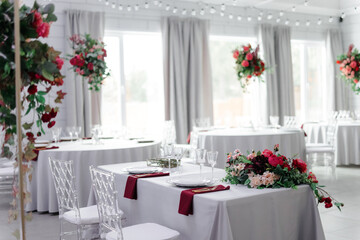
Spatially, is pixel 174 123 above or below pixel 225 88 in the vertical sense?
below

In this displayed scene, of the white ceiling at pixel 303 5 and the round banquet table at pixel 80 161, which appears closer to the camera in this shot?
the round banquet table at pixel 80 161

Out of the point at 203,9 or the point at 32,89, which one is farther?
the point at 203,9

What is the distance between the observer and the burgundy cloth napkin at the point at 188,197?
2.72 metres

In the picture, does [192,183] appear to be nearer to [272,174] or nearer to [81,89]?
[272,174]

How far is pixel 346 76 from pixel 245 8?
3084 millimetres

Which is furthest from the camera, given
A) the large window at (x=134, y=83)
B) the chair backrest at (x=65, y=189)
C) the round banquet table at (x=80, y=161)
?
the large window at (x=134, y=83)

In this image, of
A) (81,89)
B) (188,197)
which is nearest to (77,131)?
(81,89)

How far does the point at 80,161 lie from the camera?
16.5 feet

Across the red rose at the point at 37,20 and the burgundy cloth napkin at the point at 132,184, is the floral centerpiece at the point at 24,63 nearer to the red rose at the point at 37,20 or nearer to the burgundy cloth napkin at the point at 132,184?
the red rose at the point at 37,20

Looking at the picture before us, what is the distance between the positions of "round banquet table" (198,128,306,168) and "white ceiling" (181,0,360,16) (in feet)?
12.8

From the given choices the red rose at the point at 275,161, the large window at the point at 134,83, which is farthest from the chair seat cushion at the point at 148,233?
the large window at the point at 134,83

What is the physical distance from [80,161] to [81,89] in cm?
318

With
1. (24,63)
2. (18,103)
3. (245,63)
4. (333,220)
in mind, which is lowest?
(333,220)

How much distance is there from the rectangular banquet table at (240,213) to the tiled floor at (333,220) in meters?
1.08
